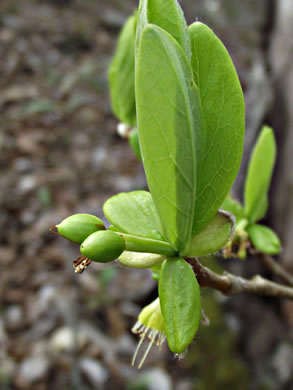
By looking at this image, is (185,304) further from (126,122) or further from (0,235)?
(0,235)

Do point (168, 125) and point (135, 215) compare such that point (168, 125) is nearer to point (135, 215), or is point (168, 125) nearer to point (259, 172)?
point (135, 215)

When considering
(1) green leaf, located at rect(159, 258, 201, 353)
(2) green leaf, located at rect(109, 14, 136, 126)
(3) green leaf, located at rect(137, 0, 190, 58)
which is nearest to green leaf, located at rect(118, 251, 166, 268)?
(1) green leaf, located at rect(159, 258, 201, 353)

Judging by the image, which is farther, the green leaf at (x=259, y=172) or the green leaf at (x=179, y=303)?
the green leaf at (x=259, y=172)

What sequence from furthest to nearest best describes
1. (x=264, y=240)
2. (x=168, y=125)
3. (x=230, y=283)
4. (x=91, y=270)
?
(x=91, y=270) < (x=264, y=240) < (x=230, y=283) < (x=168, y=125)

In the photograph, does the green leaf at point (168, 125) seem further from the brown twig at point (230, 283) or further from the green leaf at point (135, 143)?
the green leaf at point (135, 143)

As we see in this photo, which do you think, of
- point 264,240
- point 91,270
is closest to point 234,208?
point 264,240

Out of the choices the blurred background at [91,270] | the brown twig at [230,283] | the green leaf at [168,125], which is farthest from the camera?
the blurred background at [91,270]

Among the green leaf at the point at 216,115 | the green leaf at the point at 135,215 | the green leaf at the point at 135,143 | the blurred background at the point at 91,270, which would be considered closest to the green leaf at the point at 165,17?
the green leaf at the point at 216,115
